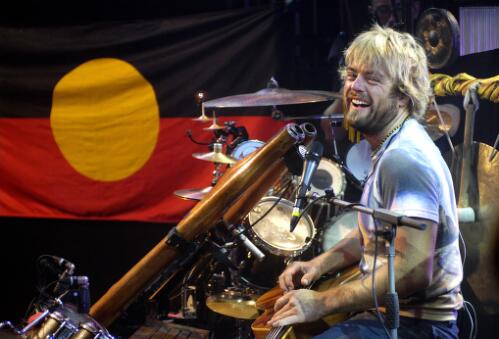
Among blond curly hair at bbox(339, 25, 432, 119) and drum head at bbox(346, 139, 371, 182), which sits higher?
blond curly hair at bbox(339, 25, 432, 119)

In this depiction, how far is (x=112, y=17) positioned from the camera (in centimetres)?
493

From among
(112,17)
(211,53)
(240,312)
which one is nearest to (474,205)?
(240,312)

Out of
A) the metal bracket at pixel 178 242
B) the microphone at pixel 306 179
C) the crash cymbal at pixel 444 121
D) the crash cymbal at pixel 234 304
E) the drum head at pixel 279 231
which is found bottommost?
the crash cymbal at pixel 234 304

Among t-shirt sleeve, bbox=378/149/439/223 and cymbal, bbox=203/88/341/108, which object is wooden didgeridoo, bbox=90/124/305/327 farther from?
cymbal, bbox=203/88/341/108

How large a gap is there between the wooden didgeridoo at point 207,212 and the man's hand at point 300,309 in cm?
47

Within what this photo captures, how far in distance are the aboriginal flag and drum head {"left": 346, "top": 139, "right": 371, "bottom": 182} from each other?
67 centimetres

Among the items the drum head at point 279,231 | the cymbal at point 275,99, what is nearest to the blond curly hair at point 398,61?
the cymbal at point 275,99

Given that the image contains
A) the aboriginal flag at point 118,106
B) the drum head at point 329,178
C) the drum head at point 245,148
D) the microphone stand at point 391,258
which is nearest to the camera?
the microphone stand at point 391,258

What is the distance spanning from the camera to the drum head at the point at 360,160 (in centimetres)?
413

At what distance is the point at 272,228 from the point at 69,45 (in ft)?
8.33

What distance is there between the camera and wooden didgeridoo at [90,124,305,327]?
2176mm

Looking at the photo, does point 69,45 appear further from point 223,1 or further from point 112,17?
point 223,1

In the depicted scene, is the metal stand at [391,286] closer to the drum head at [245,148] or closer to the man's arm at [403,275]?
the man's arm at [403,275]

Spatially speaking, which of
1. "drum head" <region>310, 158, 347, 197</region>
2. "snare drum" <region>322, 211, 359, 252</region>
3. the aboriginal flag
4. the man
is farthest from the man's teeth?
the aboriginal flag
